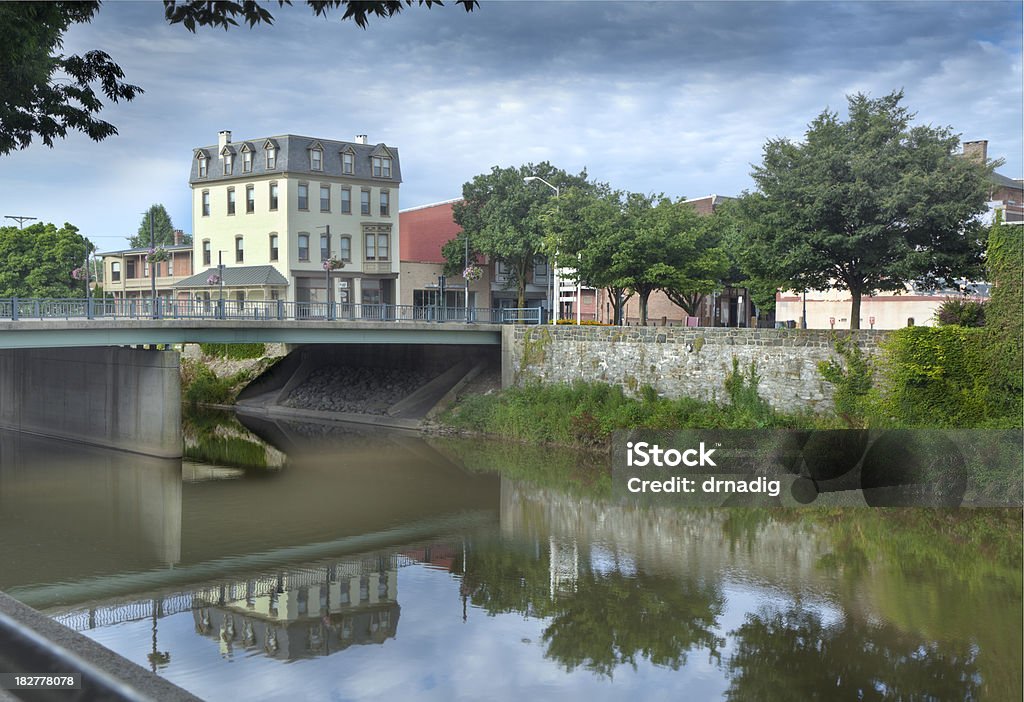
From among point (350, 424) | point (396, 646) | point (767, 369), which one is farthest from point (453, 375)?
point (396, 646)

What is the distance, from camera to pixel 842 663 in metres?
15.8

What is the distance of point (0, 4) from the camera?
1378cm

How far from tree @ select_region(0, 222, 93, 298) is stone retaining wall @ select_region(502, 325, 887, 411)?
4915 centimetres

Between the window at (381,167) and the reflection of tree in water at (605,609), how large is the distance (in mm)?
46348

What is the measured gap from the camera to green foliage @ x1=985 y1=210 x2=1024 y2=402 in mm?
27578

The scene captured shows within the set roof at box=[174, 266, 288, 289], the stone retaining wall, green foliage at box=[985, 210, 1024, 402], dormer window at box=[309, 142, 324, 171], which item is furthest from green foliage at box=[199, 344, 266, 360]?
green foliage at box=[985, 210, 1024, 402]

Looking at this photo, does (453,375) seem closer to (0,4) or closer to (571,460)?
(571,460)

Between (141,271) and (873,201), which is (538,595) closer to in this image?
(873,201)

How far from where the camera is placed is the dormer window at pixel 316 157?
6209cm

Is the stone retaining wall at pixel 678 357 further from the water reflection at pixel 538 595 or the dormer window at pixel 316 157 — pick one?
the dormer window at pixel 316 157

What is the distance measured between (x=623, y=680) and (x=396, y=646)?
4098 millimetres

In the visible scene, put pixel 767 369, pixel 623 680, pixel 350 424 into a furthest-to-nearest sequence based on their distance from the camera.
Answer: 1. pixel 350 424
2. pixel 767 369
3. pixel 623 680

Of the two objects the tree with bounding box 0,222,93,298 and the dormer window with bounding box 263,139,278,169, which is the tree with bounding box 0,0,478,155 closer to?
the dormer window with bounding box 263,139,278,169

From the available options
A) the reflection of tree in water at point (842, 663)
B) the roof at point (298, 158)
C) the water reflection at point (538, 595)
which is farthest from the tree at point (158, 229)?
the reflection of tree in water at point (842, 663)
